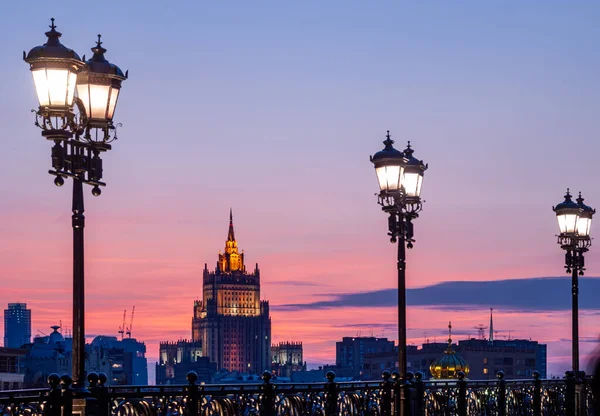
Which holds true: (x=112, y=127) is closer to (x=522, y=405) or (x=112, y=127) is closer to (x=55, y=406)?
(x=55, y=406)

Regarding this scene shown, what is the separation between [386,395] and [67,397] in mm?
9275

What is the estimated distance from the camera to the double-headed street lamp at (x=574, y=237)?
35.1m

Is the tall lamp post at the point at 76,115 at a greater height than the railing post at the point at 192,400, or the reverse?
the tall lamp post at the point at 76,115

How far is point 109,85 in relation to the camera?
1769cm

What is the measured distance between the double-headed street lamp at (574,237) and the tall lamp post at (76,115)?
63.7ft

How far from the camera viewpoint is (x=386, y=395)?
24.4 m

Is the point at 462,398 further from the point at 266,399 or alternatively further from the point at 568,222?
the point at 568,222

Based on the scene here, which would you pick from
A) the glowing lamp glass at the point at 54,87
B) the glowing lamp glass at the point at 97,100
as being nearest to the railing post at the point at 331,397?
the glowing lamp glass at the point at 97,100

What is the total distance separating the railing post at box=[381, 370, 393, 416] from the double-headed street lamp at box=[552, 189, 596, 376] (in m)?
11.7

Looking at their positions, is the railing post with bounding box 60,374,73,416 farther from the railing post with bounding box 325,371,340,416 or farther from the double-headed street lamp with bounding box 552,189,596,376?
the double-headed street lamp with bounding box 552,189,596,376

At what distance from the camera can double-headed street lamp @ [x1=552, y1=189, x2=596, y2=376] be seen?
115 ft

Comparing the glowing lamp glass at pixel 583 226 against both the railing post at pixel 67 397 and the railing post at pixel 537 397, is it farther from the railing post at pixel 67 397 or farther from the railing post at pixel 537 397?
the railing post at pixel 67 397

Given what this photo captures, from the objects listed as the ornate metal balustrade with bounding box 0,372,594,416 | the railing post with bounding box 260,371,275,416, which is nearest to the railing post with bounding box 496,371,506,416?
the ornate metal balustrade with bounding box 0,372,594,416

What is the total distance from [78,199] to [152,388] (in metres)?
2.97
